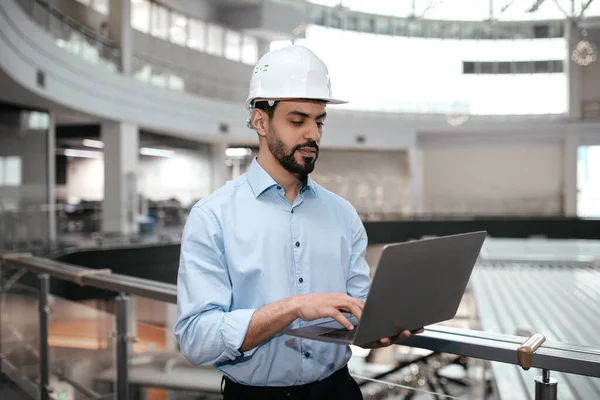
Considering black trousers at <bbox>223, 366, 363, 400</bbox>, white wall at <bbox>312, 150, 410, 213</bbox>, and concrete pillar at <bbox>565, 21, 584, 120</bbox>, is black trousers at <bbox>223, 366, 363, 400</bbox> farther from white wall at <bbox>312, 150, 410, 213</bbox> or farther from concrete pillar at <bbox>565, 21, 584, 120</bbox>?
concrete pillar at <bbox>565, 21, 584, 120</bbox>

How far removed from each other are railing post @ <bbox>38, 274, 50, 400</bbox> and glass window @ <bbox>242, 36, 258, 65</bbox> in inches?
1026

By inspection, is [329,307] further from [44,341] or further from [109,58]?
[109,58]

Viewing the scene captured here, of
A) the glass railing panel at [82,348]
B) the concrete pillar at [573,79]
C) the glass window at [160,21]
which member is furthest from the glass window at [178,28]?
the glass railing panel at [82,348]

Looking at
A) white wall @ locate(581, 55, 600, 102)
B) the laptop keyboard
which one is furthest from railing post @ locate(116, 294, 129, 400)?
white wall @ locate(581, 55, 600, 102)

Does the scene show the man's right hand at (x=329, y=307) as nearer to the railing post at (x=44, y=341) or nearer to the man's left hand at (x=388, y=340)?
the man's left hand at (x=388, y=340)

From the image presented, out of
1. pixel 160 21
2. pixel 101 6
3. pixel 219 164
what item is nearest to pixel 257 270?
pixel 101 6

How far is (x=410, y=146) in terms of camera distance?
Result: 3136 centimetres

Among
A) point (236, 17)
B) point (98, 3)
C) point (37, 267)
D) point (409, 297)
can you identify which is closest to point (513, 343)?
point (409, 297)

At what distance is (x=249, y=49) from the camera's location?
2984 cm

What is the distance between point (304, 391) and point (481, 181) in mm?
33589

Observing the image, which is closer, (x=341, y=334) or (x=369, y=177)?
(x=341, y=334)

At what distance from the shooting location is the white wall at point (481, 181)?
33156 mm

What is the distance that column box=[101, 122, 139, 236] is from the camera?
19.1 m

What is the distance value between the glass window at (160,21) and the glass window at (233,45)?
14.4 ft
